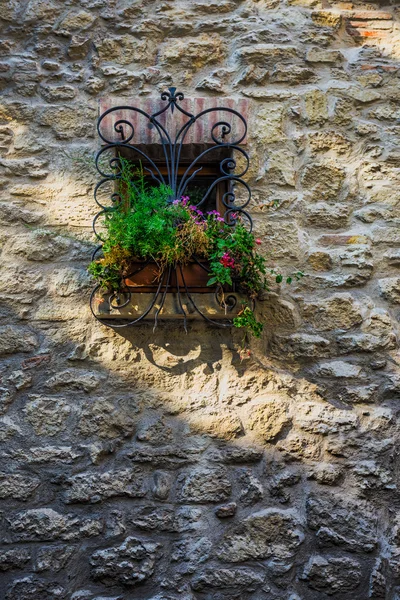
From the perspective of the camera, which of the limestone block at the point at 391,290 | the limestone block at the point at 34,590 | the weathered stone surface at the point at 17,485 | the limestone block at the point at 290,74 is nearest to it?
the limestone block at the point at 34,590

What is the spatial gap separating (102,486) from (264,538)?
0.68 meters

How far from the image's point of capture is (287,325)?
8.79 feet

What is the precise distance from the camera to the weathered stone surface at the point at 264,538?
2.41 metres

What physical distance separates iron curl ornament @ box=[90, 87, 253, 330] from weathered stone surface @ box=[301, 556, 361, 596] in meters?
1.02

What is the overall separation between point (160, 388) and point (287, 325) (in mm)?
618

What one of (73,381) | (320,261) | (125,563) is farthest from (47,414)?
(320,261)

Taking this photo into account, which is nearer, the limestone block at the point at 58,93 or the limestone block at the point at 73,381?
the limestone block at the point at 73,381

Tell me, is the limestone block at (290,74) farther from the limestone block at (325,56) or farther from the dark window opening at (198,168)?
the dark window opening at (198,168)

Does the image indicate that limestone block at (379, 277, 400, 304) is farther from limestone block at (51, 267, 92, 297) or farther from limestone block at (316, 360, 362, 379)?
limestone block at (51, 267, 92, 297)

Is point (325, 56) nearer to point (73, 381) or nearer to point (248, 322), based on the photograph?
point (248, 322)

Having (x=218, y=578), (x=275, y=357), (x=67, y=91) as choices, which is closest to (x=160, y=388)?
(x=275, y=357)

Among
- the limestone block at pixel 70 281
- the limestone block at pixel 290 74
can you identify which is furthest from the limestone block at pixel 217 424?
the limestone block at pixel 290 74

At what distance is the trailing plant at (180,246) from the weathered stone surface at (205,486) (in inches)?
23.6

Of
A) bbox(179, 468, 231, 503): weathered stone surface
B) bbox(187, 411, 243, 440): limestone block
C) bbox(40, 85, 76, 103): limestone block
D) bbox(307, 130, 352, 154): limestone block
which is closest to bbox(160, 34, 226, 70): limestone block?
bbox(40, 85, 76, 103): limestone block
